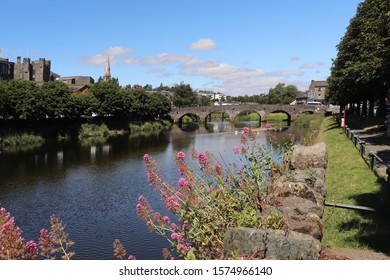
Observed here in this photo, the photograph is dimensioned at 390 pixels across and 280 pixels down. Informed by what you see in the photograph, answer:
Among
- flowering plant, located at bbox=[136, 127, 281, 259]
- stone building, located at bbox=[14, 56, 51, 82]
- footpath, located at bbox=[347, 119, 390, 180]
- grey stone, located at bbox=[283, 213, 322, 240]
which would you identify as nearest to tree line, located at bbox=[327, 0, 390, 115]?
footpath, located at bbox=[347, 119, 390, 180]

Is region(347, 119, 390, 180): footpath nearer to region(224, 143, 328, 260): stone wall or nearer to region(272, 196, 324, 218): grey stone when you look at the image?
region(224, 143, 328, 260): stone wall

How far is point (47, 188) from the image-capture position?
2964 centimetres

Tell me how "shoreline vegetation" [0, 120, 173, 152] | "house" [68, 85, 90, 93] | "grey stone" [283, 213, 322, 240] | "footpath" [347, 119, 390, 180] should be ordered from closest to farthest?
"grey stone" [283, 213, 322, 240], "footpath" [347, 119, 390, 180], "shoreline vegetation" [0, 120, 173, 152], "house" [68, 85, 90, 93]

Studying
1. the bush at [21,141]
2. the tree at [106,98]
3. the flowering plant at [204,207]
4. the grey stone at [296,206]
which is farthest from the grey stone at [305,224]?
the tree at [106,98]

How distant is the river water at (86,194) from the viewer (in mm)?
19094

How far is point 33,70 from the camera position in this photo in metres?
108

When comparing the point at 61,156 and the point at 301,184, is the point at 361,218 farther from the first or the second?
the point at 61,156

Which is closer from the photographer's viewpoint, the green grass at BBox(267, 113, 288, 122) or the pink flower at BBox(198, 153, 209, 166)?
the pink flower at BBox(198, 153, 209, 166)

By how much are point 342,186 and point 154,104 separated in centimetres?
8214

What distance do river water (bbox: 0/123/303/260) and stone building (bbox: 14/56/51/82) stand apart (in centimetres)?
6105

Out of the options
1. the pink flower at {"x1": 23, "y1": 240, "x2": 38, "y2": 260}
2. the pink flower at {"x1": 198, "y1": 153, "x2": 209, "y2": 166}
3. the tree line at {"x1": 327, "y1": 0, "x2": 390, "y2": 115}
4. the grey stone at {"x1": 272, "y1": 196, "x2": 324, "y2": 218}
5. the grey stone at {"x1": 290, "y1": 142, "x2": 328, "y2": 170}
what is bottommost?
the pink flower at {"x1": 23, "y1": 240, "x2": 38, "y2": 260}

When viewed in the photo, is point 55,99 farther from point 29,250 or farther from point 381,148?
point 29,250

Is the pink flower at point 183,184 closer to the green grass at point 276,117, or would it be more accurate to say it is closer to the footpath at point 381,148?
the footpath at point 381,148

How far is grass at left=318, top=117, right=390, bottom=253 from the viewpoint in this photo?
997 cm
